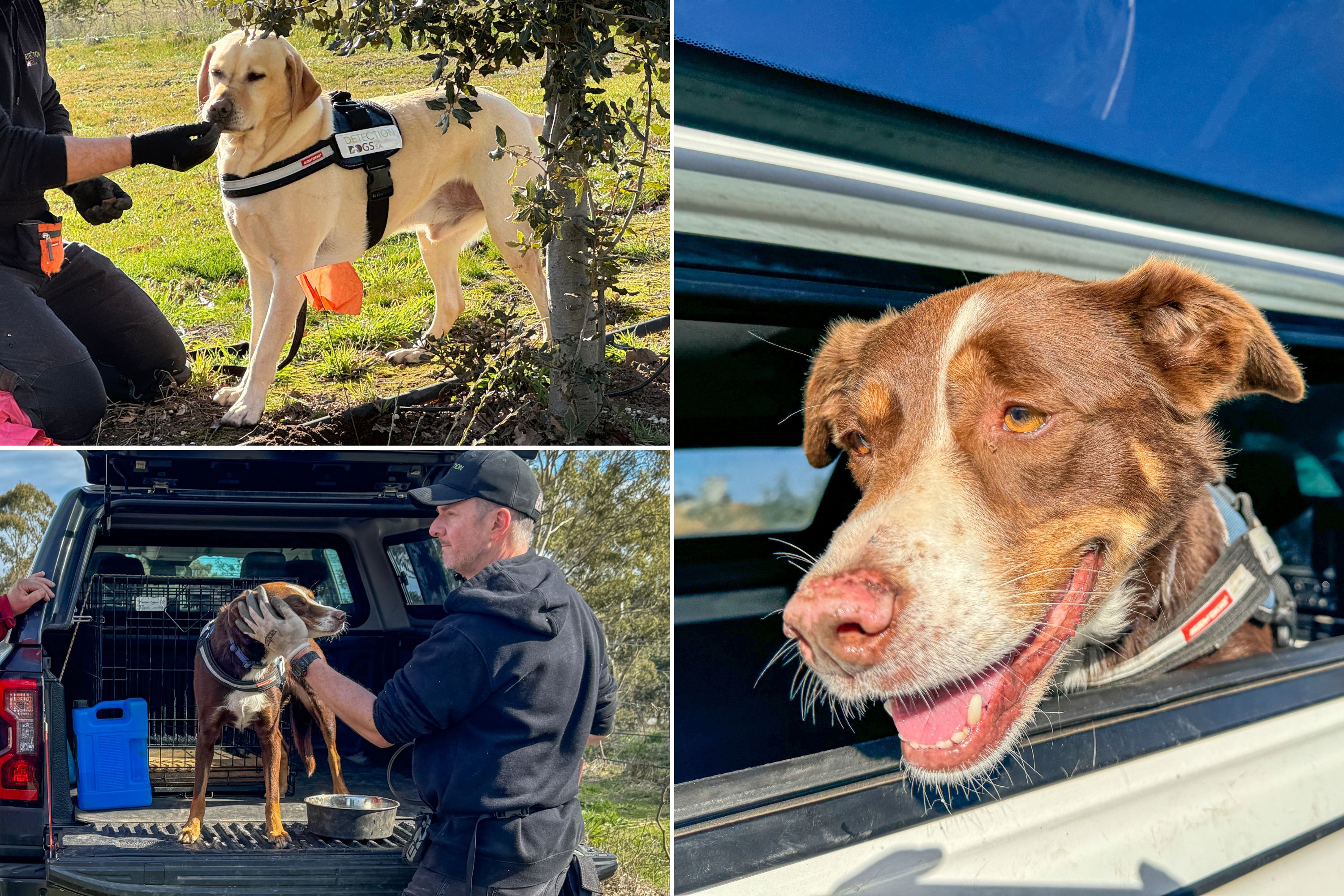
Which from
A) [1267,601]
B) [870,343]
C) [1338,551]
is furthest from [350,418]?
[1338,551]

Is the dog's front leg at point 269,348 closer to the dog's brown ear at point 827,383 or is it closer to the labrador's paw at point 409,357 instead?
the labrador's paw at point 409,357

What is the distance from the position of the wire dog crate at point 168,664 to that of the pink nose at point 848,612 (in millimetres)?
1645

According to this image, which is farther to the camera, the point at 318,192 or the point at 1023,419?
the point at 318,192

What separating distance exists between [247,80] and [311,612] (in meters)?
1.82

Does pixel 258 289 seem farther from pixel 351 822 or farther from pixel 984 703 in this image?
pixel 984 703

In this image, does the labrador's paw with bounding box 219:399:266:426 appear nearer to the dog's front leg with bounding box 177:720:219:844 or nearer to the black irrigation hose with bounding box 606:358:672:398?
the dog's front leg with bounding box 177:720:219:844

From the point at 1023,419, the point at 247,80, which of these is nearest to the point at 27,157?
the point at 247,80

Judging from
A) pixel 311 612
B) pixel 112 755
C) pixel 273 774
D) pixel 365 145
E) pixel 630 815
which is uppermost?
pixel 365 145

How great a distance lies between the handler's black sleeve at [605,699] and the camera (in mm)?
2178

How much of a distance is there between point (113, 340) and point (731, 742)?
2.33 metres

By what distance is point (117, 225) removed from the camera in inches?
117

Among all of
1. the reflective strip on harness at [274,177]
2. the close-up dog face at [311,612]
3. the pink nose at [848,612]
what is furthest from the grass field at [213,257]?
the pink nose at [848,612]

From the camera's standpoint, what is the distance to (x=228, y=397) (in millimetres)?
2994

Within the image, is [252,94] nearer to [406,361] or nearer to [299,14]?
[299,14]
